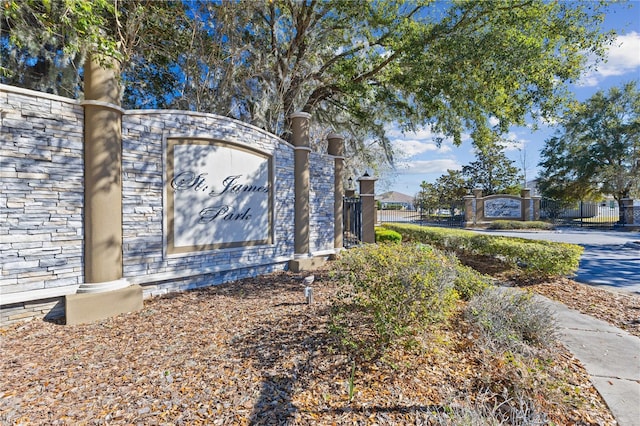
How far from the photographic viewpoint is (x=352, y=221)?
9867 millimetres

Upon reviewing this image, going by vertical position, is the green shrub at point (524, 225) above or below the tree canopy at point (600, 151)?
below

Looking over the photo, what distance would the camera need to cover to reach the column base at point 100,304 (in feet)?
12.5

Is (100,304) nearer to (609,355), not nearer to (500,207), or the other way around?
(609,355)

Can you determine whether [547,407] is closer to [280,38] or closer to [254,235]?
[254,235]

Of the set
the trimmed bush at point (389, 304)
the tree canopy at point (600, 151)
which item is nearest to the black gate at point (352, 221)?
the trimmed bush at point (389, 304)

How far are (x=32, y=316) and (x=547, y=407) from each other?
5.66 m

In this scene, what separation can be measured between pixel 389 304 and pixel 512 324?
62.7 inches

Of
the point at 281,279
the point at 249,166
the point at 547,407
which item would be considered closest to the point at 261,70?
the point at 249,166

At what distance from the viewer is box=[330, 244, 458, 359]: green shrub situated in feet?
9.55

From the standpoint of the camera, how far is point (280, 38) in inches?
358

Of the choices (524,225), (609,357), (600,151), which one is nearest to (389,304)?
(609,357)

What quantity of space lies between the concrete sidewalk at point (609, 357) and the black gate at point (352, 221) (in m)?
5.65

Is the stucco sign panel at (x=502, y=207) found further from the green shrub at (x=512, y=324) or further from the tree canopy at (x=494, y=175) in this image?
the green shrub at (x=512, y=324)

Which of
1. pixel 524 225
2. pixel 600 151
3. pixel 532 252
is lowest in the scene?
pixel 524 225
